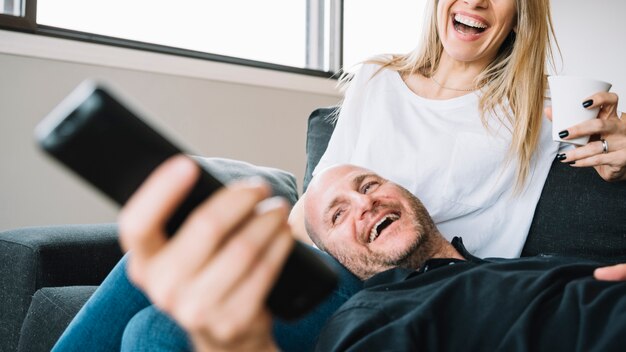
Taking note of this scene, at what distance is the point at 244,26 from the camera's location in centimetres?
338

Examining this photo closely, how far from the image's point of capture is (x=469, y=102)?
1737 millimetres

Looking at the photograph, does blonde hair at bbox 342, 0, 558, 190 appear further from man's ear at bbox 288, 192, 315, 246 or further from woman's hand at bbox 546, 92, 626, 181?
man's ear at bbox 288, 192, 315, 246

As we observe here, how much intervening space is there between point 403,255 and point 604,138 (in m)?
0.49

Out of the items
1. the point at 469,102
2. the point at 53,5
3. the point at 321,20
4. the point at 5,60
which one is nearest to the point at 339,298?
the point at 469,102

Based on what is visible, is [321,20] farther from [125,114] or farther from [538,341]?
[125,114]

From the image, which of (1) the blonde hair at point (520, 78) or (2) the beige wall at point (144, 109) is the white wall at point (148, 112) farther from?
(1) the blonde hair at point (520, 78)

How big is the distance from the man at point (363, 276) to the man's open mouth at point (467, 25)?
52 cm

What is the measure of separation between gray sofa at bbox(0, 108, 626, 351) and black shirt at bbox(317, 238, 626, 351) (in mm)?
399

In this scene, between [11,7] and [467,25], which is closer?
[467,25]

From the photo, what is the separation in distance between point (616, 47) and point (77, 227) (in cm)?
304

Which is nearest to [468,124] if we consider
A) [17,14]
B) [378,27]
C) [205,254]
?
[205,254]

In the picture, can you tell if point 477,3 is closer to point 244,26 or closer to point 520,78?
point 520,78

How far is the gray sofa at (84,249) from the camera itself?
4.87 feet

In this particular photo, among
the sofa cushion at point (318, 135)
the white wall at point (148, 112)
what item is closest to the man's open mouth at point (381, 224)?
the sofa cushion at point (318, 135)
